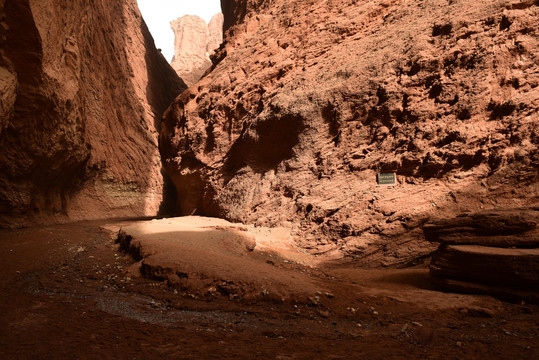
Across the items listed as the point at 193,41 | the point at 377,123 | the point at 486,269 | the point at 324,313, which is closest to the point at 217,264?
the point at 324,313

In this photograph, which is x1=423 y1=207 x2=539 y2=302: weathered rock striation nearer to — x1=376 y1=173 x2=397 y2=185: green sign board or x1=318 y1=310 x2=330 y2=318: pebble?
x1=318 y1=310 x2=330 y2=318: pebble

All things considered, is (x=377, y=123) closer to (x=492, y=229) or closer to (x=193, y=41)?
(x=492, y=229)

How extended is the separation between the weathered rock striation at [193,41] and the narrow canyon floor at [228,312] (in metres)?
30.9

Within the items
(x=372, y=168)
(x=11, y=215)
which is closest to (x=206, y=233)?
(x=372, y=168)

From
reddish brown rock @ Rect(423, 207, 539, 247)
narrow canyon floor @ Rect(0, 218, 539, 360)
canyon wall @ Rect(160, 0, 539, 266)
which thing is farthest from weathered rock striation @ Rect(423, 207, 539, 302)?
canyon wall @ Rect(160, 0, 539, 266)

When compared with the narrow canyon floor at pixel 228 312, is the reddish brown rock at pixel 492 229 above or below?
above

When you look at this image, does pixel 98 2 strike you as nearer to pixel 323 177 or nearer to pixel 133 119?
pixel 133 119

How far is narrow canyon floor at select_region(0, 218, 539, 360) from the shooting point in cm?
193

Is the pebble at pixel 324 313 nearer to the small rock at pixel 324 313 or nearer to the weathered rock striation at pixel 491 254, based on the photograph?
the small rock at pixel 324 313

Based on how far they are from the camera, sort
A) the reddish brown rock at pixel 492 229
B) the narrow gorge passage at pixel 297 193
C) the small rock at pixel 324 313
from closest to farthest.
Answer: the narrow gorge passage at pixel 297 193 < the small rock at pixel 324 313 < the reddish brown rock at pixel 492 229

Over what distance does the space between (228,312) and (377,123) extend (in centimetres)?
501

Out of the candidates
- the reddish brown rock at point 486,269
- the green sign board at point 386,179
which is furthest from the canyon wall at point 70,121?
the reddish brown rock at point 486,269

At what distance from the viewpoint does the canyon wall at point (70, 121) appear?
20.6ft

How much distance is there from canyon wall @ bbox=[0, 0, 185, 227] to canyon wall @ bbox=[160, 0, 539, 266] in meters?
3.87
